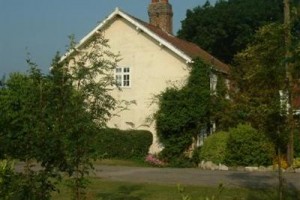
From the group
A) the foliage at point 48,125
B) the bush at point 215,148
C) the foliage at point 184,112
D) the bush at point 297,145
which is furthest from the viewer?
the foliage at point 184,112

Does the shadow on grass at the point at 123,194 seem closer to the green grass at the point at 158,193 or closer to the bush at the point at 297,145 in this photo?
the green grass at the point at 158,193

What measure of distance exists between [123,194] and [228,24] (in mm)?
39381

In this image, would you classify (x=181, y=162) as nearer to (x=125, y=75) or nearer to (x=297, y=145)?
(x=297, y=145)

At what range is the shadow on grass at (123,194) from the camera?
14703 mm

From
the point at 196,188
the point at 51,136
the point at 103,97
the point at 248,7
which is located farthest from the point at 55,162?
the point at 248,7

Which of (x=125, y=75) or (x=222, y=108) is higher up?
(x=125, y=75)

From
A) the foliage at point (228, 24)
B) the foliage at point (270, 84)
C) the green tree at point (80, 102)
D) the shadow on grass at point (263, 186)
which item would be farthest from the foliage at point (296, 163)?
the foliage at point (228, 24)

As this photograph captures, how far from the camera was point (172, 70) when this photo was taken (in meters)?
30.6

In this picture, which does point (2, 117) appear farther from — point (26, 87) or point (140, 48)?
point (140, 48)

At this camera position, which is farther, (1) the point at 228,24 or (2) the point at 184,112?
(1) the point at 228,24

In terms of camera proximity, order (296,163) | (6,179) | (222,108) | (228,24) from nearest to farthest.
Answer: (6,179), (296,163), (222,108), (228,24)

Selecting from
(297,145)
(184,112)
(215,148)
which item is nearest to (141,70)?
(184,112)

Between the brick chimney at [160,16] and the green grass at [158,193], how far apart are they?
2039cm

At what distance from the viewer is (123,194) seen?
51.3ft
